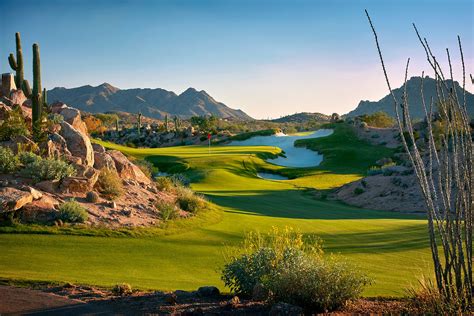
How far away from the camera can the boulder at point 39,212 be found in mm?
15828

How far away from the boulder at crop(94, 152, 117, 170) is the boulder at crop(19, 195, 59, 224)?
4812 millimetres

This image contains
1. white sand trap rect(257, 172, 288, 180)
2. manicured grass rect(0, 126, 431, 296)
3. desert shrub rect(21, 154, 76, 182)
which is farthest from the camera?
white sand trap rect(257, 172, 288, 180)

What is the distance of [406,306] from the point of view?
9.16 meters

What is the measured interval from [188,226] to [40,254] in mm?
6066

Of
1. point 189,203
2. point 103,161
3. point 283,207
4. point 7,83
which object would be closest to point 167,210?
point 189,203

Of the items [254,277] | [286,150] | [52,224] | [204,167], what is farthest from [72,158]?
[286,150]

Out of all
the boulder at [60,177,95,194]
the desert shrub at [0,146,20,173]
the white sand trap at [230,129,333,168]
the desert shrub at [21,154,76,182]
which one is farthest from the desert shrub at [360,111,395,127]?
the desert shrub at [0,146,20,173]

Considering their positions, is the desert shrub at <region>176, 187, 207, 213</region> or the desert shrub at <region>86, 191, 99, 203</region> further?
the desert shrub at <region>176, 187, 207, 213</region>

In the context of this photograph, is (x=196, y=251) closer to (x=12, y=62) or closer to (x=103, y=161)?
(x=103, y=161)

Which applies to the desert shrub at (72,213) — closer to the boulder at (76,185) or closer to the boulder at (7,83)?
the boulder at (76,185)

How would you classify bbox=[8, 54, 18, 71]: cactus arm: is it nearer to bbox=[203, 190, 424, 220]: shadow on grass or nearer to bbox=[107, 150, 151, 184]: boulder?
bbox=[107, 150, 151, 184]: boulder

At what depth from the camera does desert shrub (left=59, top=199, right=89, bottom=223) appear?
53.2 ft

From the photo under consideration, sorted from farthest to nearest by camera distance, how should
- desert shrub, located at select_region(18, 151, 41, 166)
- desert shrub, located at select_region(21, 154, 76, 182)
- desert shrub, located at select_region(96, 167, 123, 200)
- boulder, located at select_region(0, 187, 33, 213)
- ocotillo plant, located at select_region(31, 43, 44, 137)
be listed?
ocotillo plant, located at select_region(31, 43, 44, 137), desert shrub, located at select_region(96, 167, 123, 200), desert shrub, located at select_region(18, 151, 41, 166), desert shrub, located at select_region(21, 154, 76, 182), boulder, located at select_region(0, 187, 33, 213)

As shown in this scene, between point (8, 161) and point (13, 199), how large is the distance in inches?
106
